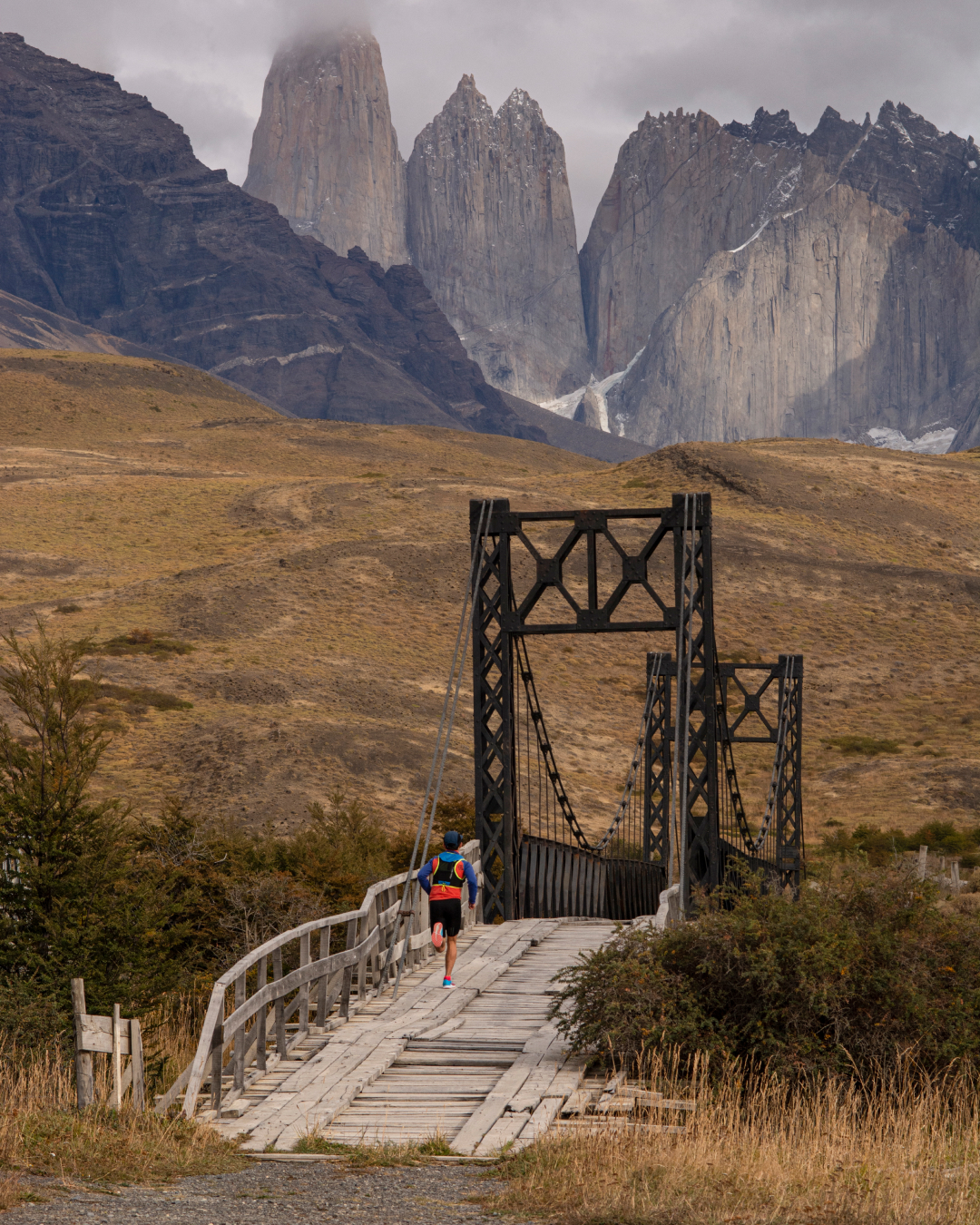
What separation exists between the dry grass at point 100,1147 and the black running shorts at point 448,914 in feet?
14.8

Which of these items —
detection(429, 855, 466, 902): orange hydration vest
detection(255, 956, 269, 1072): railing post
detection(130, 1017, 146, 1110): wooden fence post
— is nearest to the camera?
detection(130, 1017, 146, 1110): wooden fence post

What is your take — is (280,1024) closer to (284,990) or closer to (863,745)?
(284,990)

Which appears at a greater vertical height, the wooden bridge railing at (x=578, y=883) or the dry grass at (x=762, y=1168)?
the dry grass at (x=762, y=1168)

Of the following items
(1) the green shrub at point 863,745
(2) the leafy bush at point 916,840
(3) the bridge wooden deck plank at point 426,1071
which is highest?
(3) the bridge wooden deck plank at point 426,1071

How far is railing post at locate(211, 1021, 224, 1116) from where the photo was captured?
30.1ft

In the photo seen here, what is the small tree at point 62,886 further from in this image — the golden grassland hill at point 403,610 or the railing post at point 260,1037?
the golden grassland hill at point 403,610

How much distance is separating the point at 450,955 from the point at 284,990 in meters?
2.87

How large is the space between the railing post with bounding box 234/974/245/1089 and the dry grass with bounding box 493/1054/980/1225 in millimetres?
2343

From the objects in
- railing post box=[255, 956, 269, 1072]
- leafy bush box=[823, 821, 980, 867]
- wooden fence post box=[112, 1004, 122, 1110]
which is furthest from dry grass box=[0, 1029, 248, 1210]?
leafy bush box=[823, 821, 980, 867]

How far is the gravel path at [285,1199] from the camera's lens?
23.0ft

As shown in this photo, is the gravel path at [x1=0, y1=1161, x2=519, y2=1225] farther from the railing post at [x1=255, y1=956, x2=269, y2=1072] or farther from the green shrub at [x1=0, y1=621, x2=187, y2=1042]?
the green shrub at [x1=0, y1=621, x2=187, y2=1042]

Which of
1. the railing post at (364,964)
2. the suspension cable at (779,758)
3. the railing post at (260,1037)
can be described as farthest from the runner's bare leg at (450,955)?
the suspension cable at (779,758)

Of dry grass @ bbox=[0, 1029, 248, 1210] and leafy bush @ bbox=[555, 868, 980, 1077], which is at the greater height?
leafy bush @ bbox=[555, 868, 980, 1077]

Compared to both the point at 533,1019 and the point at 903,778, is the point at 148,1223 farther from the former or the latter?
the point at 903,778
